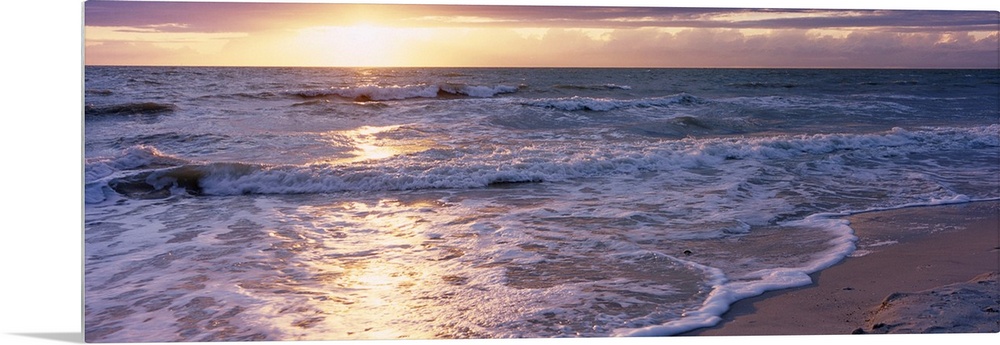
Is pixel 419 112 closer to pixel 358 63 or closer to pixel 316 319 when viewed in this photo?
pixel 358 63

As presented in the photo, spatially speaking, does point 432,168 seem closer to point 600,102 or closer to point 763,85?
point 600,102

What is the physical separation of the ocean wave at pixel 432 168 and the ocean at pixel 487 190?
0.02 m

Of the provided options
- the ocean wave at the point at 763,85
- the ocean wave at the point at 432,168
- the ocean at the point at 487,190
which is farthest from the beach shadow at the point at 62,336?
the ocean wave at the point at 763,85

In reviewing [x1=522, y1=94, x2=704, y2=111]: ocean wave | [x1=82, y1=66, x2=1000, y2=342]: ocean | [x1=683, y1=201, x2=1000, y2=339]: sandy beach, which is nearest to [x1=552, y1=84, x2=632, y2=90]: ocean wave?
[x1=82, y1=66, x2=1000, y2=342]: ocean

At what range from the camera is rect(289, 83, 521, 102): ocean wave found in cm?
707

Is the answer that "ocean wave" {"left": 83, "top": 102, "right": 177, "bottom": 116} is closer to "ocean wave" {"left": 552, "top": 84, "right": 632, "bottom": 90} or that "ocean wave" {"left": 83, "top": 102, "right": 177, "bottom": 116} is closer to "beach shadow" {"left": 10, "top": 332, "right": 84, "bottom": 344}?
"beach shadow" {"left": 10, "top": 332, "right": 84, "bottom": 344}

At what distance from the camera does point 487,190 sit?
5.66 m

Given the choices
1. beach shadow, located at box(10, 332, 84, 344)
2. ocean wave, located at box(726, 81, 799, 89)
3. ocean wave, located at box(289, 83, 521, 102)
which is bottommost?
beach shadow, located at box(10, 332, 84, 344)

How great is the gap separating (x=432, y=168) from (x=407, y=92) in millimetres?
2577

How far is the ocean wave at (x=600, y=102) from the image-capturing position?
24.3 ft

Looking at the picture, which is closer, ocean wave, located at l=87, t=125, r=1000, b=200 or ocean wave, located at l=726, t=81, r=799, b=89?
ocean wave, located at l=87, t=125, r=1000, b=200

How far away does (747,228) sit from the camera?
4438 millimetres

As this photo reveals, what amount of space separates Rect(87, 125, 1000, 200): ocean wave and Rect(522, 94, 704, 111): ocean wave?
A: 0.54 meters

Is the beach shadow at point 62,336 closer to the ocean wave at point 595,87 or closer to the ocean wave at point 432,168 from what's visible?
the ocean wave at point 432,168
